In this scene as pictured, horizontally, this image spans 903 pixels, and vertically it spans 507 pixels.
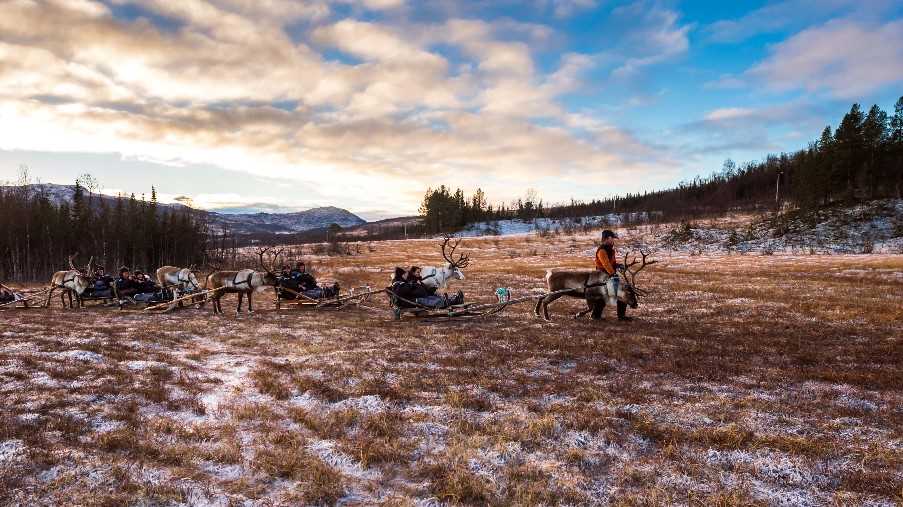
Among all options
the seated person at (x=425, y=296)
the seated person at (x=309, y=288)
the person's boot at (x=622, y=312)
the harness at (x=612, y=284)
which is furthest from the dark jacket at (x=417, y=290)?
the person's boot at (x=622, y=312)

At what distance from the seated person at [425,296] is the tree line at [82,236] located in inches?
1528

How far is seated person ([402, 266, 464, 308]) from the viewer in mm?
15400

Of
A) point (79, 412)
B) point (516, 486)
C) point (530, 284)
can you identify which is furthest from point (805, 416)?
point (530, 284)

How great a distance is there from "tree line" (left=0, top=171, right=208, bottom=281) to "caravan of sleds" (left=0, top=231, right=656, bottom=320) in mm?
25239

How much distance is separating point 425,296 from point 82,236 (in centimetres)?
4488

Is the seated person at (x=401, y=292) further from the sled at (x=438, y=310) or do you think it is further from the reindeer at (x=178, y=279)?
the reindeer at (x=178, y=279)

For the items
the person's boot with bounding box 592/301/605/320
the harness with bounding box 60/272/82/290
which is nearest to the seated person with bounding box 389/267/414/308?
the person's boot with bounding box 592/301/605/320

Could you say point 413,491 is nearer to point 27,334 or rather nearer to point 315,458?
point 315,458

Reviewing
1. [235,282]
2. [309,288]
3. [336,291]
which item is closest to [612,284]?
[336,291]

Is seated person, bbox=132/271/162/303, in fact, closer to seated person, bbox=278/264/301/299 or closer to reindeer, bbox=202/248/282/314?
reindeer, bbox=202/248/282/314

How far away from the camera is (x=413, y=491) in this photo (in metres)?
4.66

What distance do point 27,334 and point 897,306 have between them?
26570 millimetres

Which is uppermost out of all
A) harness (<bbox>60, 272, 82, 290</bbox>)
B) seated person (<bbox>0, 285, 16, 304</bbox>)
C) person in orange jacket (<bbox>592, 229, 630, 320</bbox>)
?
person in orange jacket (<bbox>592, 229, 630, 320</bbox>)

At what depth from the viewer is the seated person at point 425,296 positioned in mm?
15400
